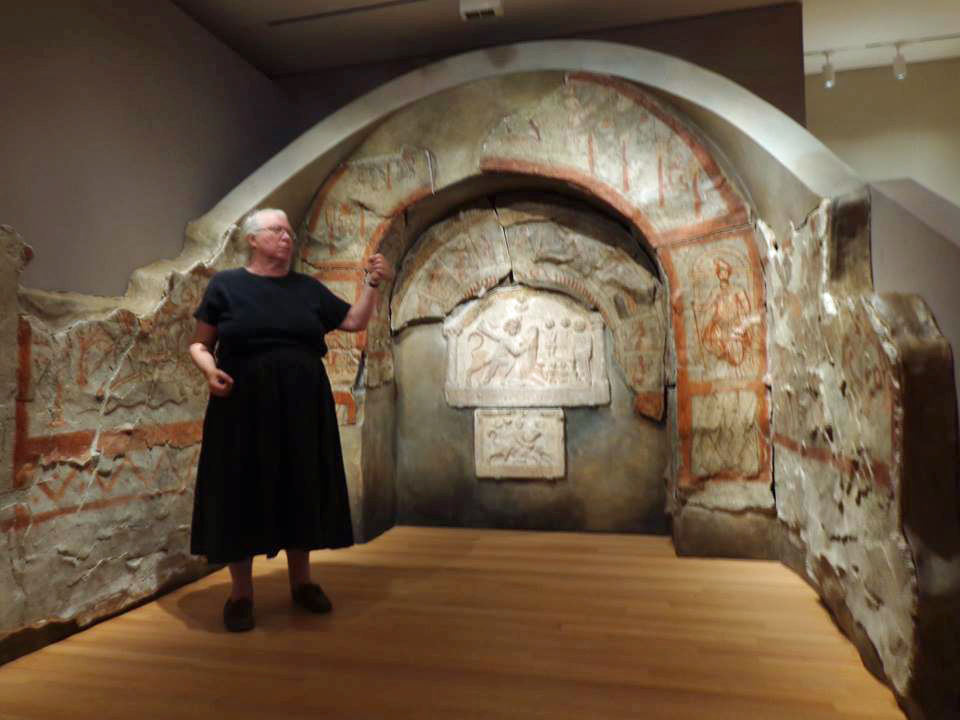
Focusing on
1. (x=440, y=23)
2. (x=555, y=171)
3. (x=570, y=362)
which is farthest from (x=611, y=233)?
(x=440, y=23)

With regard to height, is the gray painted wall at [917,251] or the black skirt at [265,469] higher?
the gray painted wall at [917,251]

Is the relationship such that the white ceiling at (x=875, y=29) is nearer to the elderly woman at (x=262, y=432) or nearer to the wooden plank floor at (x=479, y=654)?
the wooden plank floor at (x=479, y=654)

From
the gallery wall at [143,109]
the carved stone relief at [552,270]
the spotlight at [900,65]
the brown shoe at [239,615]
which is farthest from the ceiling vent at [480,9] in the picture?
the brown shoe at [239,615]

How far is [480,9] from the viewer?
3.88m

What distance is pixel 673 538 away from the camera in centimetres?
393

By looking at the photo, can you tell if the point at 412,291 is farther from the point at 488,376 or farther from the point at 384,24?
the point at 384,24

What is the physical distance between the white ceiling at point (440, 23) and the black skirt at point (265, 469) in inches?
98.9

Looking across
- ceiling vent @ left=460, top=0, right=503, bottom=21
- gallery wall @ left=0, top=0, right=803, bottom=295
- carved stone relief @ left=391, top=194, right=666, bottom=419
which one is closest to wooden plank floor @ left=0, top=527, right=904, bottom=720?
carved stone relief @ left=391, top=194, right=666, bottom=419

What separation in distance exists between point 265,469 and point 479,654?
107 cm

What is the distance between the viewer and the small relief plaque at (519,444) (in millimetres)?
4430

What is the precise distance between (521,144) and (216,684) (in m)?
3.07

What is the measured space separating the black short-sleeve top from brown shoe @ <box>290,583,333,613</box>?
103cm

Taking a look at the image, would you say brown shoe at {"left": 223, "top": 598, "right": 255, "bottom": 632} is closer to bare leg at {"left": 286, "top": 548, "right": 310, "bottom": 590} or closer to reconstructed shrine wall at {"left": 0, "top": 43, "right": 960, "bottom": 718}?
bare leg at {"left": 286, "top": 548, "right": 310, "bottom": 590}

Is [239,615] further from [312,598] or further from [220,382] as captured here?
[220,382]
